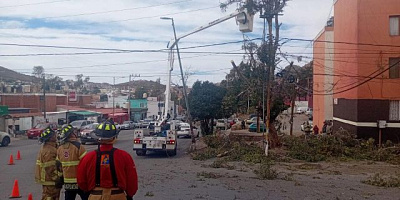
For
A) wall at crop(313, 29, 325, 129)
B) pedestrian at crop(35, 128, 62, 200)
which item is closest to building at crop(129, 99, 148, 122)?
wall at crop(313, 29, 325, 129)

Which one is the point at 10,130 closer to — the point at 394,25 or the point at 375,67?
the point at 375,67

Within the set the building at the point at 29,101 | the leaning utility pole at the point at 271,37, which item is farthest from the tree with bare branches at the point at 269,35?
the building at the point at 29,101

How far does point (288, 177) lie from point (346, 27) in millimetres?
19420

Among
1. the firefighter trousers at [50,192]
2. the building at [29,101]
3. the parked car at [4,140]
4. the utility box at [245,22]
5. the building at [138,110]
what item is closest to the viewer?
the firefighter trousers at [50,192]

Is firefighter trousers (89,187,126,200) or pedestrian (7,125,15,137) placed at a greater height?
firefighter trousers (89,187,126,200)

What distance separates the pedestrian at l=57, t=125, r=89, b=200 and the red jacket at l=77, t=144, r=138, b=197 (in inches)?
84.8

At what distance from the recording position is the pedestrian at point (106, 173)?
583 centimetres

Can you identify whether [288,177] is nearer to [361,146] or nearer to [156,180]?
[156,180]

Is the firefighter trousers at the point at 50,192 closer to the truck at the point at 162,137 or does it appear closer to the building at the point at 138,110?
the truck at the point at 162,137

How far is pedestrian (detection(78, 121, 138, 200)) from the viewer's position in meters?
5.83

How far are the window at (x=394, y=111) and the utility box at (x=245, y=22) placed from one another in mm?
10773

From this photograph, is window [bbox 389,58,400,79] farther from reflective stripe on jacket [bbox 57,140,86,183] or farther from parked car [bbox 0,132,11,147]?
parked car [bbox 0,132,11,147]

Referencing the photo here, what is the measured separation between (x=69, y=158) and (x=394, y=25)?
2709 cm

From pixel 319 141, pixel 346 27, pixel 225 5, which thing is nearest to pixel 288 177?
pixel 319 141
